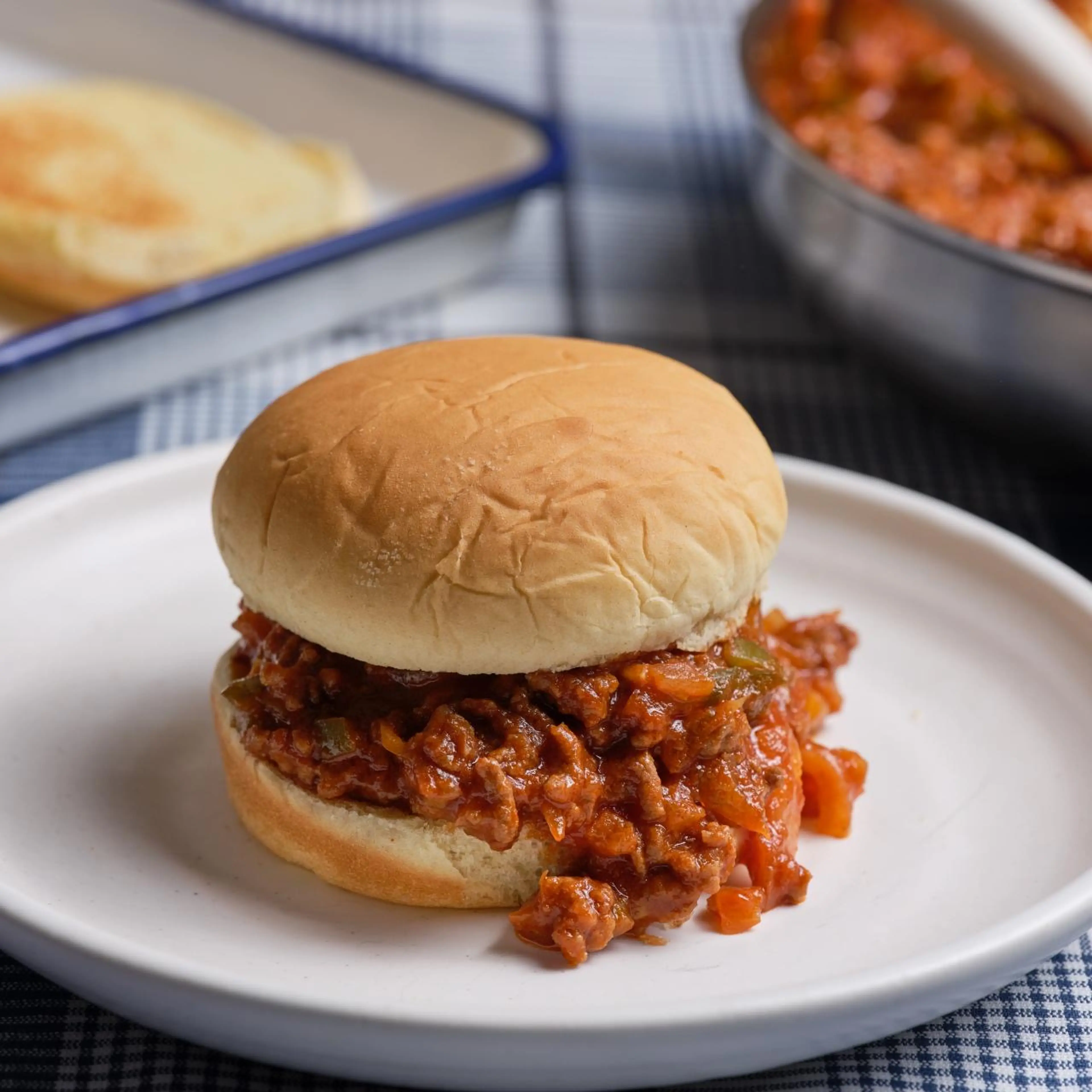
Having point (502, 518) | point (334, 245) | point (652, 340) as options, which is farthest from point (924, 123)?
point (502, 518)

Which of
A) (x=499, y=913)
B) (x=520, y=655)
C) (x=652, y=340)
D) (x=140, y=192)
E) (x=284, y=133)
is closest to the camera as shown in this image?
(x=520, y=655)

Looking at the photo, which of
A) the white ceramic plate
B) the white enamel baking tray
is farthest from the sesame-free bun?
the white enamel baking tray

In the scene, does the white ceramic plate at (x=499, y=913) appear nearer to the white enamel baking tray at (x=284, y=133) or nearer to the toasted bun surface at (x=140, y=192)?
the white enamel baking tray at (x=284, y=133)

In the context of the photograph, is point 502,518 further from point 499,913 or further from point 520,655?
point 499,913

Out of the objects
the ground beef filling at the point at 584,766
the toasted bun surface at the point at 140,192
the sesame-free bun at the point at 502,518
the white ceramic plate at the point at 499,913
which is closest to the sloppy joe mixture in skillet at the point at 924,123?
the white ceramic plate at the point at 499,913

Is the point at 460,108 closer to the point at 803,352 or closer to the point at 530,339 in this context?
the point at 803,352

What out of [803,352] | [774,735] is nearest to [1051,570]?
[774,735]

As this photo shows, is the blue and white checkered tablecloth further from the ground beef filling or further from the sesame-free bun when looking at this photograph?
the sesame-free bun
